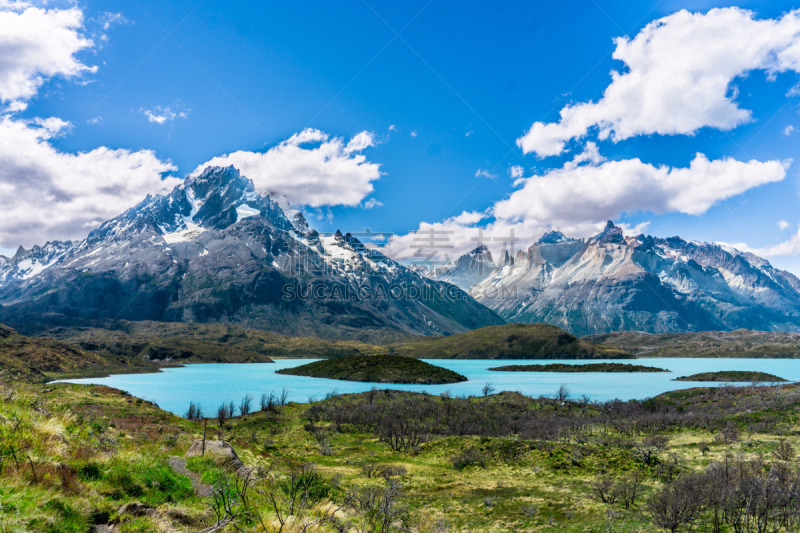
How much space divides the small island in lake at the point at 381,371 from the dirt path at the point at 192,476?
5095 inches

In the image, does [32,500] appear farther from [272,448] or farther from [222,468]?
[272,448]

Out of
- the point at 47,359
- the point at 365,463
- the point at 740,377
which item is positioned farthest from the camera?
the point at 47,359

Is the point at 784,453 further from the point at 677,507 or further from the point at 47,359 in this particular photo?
the point at 47,359

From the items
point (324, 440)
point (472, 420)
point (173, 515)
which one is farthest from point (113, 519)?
point (472, 420)

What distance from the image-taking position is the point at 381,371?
500 feet

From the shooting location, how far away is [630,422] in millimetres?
43625

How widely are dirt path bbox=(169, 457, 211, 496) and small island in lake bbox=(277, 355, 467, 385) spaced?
129 m

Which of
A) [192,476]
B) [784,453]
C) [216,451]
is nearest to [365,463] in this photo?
[216,451]

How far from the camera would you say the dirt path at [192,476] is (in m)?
11.9

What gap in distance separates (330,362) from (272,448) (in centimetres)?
14010

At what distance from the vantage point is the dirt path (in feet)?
39.2

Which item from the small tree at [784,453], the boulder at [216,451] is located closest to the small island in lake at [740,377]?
the small tree at [784,453]

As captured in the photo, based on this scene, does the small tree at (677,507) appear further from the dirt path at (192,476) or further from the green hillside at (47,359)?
the green hillside at (47,359)

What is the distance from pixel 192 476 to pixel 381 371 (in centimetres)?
14263
